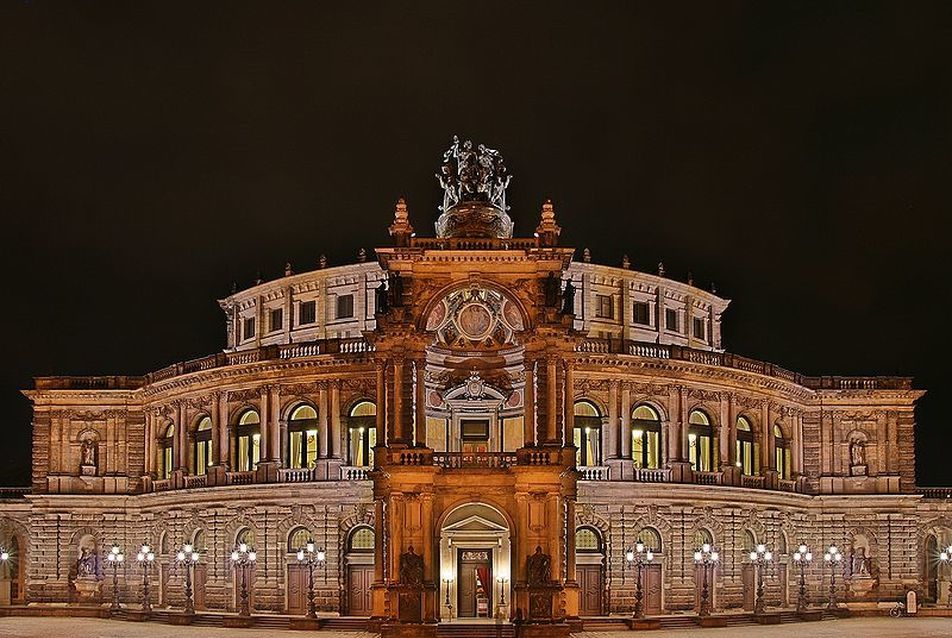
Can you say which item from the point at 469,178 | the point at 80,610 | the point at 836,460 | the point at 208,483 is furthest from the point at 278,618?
the point at 836,460

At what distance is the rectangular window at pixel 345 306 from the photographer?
271 feet

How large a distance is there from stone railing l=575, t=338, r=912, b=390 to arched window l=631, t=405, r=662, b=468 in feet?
10.2

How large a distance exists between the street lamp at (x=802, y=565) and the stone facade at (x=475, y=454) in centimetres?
84

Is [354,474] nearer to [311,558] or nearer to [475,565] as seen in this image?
[311,558]

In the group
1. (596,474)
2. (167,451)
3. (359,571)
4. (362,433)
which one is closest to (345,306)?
(362,433)

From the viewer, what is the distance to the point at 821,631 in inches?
2564

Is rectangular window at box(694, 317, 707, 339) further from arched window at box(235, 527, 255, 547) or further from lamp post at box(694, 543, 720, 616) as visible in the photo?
arched window at box(235, 527, 255, 547)

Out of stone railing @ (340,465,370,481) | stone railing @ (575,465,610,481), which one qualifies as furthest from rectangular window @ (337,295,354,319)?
stone railing @ (575,465,610,481)

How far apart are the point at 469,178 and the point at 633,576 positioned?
22.5 meters

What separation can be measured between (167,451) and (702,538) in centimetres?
3127

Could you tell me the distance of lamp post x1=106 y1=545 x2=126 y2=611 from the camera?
80875 millimetres

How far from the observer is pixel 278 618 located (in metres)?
70.8

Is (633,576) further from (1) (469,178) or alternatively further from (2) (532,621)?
(1) (469,178)

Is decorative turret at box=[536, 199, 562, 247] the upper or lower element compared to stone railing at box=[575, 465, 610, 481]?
upper
